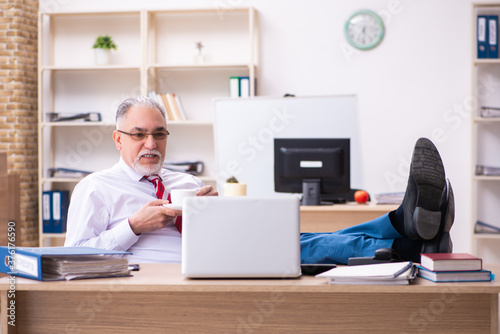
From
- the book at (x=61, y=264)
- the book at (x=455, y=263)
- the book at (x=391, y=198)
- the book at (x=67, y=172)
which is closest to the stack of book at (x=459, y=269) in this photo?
the book at (x=455, y=263)

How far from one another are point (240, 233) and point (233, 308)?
0.20 meters

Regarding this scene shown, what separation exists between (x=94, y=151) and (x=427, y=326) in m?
3.97

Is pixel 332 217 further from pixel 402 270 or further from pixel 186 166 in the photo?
pixel 402 270

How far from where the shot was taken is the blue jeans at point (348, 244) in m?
1.73

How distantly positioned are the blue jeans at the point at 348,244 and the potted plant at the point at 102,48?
3.35 meters

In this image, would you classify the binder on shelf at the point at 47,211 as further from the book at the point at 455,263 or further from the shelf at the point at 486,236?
the book at the point at 455,263

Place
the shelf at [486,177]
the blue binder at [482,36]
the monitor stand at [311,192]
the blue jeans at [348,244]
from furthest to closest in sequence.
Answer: the blue binder at [482,36] → the shelf at [486,177] → the monitor stand at [311,192] → the blue jeans at [348,244]

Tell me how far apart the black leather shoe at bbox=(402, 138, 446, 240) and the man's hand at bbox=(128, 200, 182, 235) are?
2.34 ft

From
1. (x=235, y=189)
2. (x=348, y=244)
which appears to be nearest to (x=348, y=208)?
(x=235, y=189)

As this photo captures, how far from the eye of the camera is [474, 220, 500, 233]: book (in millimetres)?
4336

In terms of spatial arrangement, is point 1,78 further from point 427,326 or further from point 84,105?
point 427,326

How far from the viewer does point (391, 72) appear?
4637 millimetres

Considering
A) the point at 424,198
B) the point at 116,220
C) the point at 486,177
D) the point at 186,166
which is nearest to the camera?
the point at 424,198

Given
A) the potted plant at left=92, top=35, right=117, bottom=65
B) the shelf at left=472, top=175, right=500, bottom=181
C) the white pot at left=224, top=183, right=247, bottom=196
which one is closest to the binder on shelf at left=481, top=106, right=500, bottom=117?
the shelf at left=472, top=175, right=500, bottom=181
